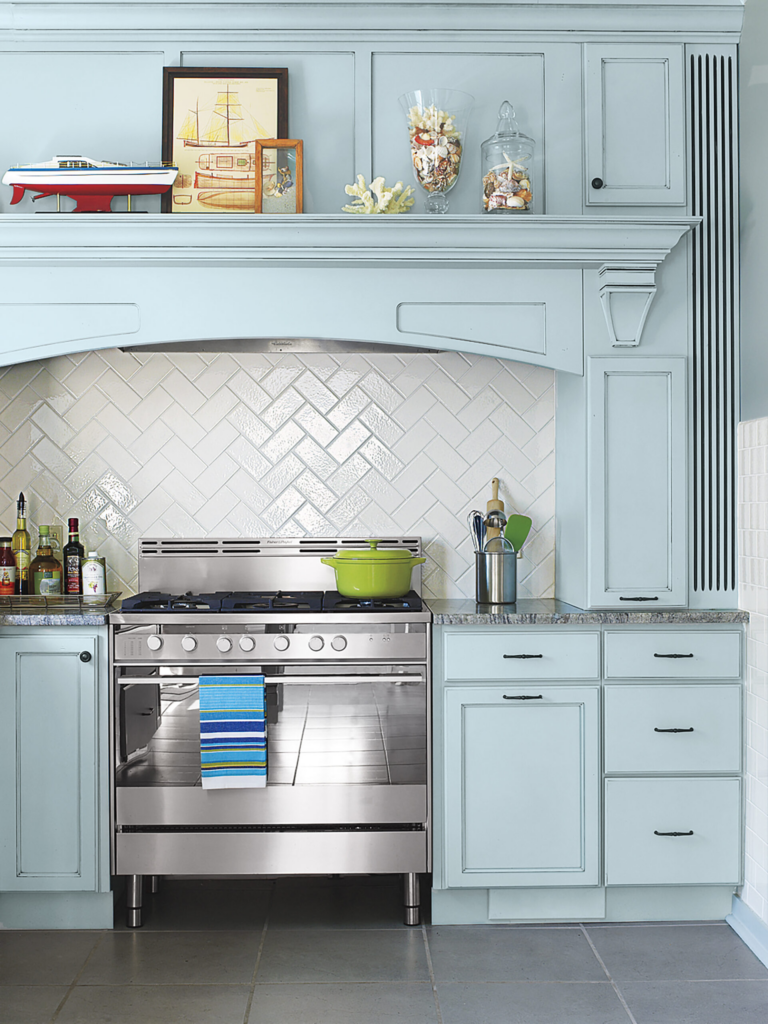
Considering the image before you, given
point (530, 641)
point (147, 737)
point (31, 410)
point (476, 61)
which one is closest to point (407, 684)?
point (530, 641)

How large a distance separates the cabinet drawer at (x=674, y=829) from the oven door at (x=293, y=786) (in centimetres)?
62

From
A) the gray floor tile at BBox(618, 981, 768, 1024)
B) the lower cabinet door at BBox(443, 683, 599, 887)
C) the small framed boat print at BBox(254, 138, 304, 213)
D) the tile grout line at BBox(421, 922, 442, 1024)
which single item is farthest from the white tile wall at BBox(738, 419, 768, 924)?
the small framed boat print at BBox(254, 138, 304, 213)

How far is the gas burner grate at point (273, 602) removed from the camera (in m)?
2.77

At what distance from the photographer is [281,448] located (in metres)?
3.26

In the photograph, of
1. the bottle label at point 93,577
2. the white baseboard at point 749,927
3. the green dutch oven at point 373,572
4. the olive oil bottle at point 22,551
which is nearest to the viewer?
the white baseboard at point 749,927

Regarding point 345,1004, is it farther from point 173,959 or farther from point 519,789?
point 519,789

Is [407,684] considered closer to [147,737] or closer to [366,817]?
[366,817]

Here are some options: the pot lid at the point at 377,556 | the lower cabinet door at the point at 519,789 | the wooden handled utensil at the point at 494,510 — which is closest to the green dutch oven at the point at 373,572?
the pot lid at the point at 377,556

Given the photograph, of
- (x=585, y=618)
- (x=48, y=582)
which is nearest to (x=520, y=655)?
(x=585, y=618)

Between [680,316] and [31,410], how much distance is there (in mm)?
2293

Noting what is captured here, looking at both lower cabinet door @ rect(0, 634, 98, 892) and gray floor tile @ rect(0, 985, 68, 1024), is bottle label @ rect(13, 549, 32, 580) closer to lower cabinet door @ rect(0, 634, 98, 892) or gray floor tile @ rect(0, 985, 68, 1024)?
lower cabinet door @ rect(0, 634, 98, 892)

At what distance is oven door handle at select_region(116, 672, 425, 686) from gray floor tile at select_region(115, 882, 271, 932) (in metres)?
0.77

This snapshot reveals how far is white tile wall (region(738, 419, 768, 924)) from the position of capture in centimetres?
262

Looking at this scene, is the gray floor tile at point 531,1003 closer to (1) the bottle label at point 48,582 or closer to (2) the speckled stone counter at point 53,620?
(2) the speckled stone counter at point 53,620
